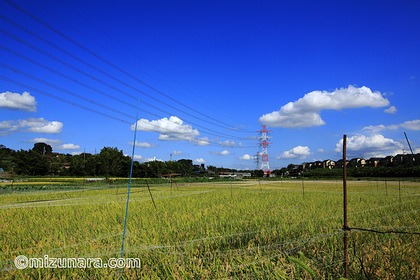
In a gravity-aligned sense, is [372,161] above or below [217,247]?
above

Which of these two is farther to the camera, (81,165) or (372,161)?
(372,161)

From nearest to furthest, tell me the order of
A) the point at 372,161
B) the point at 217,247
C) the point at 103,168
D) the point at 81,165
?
the point at 217,247, the point at 81,165, the point at 103,168, the point at 372,161

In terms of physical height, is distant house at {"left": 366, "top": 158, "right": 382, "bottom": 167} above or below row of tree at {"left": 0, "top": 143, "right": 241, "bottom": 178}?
above

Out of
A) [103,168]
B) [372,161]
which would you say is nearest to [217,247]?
[103,168]

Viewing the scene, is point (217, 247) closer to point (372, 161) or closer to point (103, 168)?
point (103, 168)

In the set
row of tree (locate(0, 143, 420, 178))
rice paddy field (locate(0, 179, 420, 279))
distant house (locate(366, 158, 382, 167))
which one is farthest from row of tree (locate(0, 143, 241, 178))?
distant house (locate(366, 158, 382, 167))

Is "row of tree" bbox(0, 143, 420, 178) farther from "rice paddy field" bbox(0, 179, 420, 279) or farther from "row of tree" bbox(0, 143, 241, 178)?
"rice paddy field" bbox(0, 179, 420, 279)

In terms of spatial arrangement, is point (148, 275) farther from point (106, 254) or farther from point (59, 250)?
point (59, 250)

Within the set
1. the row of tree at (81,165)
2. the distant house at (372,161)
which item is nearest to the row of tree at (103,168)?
the row of tree at (81,165)

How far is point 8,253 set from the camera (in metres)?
4.61

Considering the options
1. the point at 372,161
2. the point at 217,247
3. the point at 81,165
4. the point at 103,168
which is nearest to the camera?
the point at 217,247

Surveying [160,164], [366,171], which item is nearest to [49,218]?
[366,171]

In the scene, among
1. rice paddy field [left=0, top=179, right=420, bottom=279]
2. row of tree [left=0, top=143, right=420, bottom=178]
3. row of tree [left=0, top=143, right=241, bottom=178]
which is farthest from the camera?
row of tree [left=0, top=143, right=241, bottom=178]

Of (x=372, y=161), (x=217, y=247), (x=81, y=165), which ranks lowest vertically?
(x=217, y=247)
